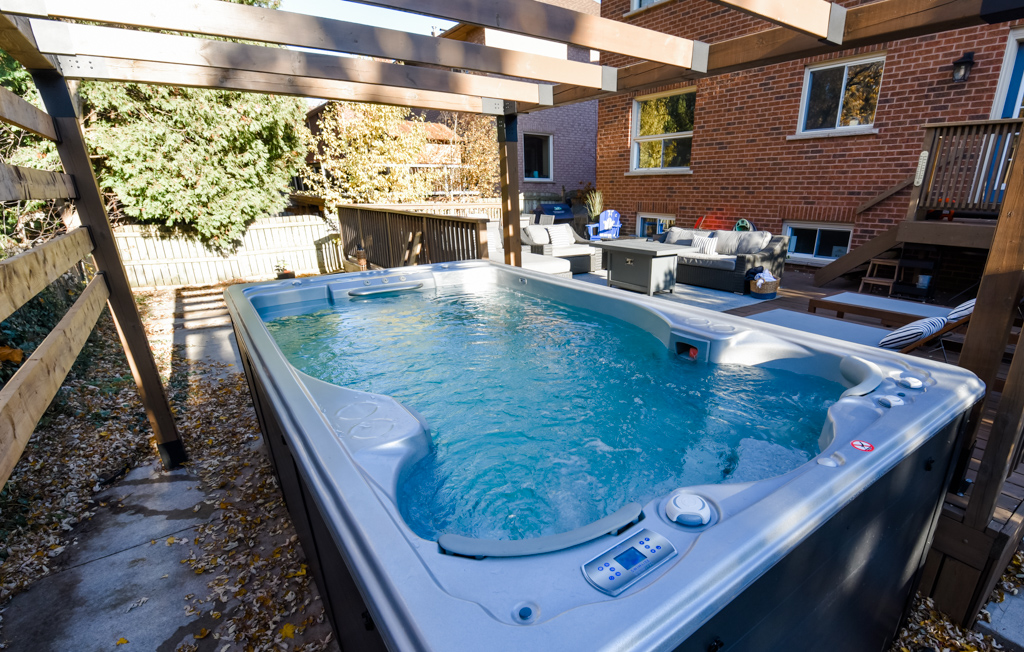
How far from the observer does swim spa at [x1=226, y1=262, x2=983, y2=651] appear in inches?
34.2

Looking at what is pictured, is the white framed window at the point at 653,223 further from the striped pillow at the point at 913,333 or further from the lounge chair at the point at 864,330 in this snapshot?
the striped pillow at the point at 913,333

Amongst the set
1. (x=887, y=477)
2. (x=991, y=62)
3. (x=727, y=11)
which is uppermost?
(x=727, y=11)

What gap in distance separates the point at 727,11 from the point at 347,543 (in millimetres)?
8103

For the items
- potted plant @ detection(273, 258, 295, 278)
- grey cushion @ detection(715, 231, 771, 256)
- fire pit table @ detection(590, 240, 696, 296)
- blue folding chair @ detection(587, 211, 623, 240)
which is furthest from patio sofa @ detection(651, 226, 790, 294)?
potted plant @ detection(273, 258, 295, 278)

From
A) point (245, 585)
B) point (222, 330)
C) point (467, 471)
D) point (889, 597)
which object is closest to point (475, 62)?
point (467, 471)

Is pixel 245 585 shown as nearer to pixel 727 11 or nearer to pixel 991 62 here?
pixel 991 62

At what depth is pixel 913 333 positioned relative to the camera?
2531 mm

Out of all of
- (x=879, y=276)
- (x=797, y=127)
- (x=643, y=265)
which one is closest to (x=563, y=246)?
(x=643, y=265)

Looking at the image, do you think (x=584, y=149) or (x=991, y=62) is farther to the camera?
(x=584, y=149)

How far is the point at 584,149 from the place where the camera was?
13.2 metres

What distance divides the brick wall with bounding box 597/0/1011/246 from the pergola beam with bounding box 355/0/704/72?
397 cm

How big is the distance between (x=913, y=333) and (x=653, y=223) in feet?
20.4

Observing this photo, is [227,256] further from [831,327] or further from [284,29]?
[831,327]

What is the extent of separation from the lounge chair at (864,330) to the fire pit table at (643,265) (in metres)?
1.58
